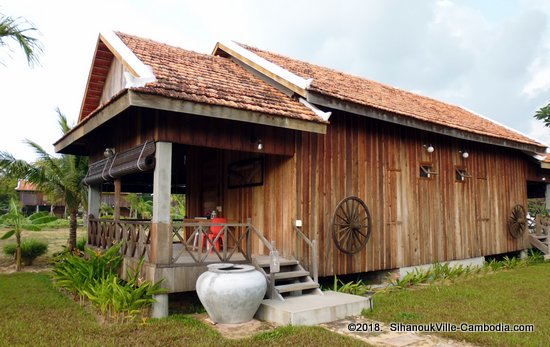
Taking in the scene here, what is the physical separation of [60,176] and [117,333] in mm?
9590

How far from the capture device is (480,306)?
24.5 feet

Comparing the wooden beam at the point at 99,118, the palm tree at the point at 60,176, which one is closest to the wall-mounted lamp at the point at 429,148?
the wooden beam at the point at 99,118

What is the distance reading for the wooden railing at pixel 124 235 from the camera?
7.65 m

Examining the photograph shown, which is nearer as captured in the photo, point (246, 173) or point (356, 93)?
point (246, 173)

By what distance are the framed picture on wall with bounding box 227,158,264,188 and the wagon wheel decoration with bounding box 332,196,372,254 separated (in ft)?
5.81

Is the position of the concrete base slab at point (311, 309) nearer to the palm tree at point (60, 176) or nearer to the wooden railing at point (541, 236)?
the palm tree at point (60, 176)

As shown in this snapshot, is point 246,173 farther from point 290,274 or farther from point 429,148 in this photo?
point 429,148

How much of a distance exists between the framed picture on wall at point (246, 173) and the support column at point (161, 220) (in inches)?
105

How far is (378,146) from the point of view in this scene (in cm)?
1010

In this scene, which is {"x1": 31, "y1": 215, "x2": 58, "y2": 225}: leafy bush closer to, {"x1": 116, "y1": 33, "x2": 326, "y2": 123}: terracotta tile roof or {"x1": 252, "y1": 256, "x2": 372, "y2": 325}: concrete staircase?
{"x1": 116, "y1": 33, "x2": 326, "y2": 123}: terracotta tile roof

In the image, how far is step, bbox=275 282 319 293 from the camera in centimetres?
733

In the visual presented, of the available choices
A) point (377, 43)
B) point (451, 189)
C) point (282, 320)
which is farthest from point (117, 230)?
point (377, 43)

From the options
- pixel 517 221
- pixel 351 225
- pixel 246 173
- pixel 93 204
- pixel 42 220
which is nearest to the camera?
pixel 351 225

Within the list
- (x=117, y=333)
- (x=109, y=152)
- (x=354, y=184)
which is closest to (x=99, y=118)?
(x=109, y=152)
